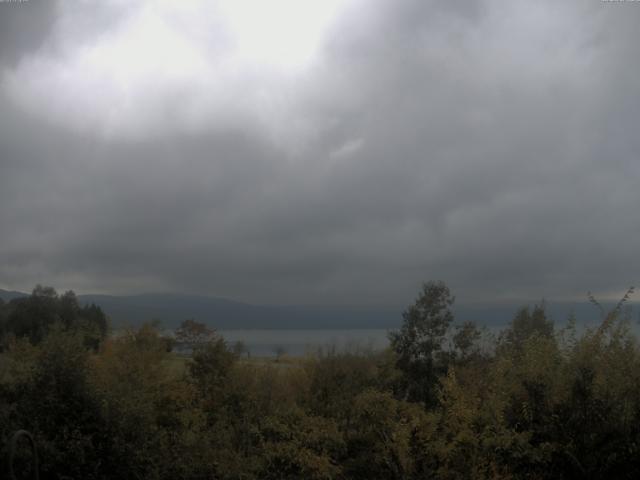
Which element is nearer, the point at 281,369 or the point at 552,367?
the point at 552,367

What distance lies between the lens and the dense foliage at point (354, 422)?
11305mm

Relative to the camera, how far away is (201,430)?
50.3 ft

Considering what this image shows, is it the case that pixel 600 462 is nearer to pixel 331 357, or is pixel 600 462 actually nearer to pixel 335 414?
pixel 335 414

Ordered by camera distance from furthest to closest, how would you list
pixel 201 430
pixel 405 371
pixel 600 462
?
pixel 405 371 → pixel 201 430 → pixel 600 462

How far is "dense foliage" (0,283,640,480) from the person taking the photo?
37.1ft

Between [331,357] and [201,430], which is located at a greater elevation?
[331,357]

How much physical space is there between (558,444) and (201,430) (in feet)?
27.1

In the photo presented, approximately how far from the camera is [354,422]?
15188 mm

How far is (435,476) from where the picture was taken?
481 inches

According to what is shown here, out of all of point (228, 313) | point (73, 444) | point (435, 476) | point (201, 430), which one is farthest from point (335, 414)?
point (228, 313)

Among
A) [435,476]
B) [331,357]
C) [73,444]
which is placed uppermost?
[331,357]

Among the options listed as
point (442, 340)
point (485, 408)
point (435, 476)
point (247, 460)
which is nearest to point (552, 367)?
point (485, 408)

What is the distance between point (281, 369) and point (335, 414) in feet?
10.7

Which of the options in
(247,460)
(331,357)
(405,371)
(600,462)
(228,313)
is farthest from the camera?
(228,313)
